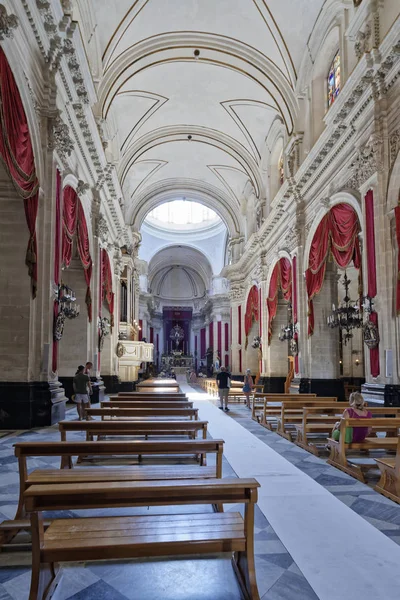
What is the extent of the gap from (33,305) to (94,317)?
18.4 feet

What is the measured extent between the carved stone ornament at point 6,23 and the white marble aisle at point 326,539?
264 inches

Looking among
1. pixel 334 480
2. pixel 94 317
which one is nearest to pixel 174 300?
pixel 94 317

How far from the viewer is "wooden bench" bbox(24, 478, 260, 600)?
2213 millimetres

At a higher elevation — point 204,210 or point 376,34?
point 204,210

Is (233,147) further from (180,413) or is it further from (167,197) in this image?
(180,413)

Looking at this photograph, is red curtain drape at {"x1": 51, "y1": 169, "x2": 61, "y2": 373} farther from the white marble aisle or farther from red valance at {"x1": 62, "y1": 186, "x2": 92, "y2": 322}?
the white marble aisle

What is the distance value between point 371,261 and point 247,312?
1534 cm

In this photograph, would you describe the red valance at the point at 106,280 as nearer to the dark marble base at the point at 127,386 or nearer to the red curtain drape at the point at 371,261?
the dark marble base at the point at 127,386

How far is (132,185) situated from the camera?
25031 mm

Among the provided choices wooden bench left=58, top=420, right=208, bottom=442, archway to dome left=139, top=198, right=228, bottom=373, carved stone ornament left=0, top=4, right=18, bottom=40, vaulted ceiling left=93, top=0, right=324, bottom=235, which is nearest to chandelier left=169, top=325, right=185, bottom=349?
archway to dome left=139, top=198, right=228, bottom=373

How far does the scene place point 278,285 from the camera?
1895cm

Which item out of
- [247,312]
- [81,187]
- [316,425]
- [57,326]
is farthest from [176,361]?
[316,425]

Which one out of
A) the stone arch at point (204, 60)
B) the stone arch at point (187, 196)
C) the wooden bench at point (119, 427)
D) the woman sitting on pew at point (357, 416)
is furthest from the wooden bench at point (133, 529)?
the stone arch at point (187, 196)

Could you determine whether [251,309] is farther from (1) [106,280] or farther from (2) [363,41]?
(2) [363,41]
